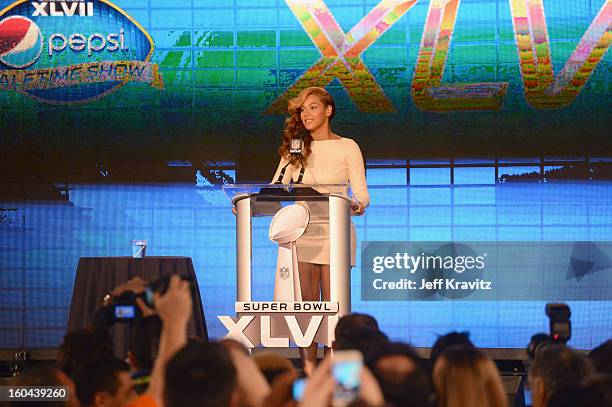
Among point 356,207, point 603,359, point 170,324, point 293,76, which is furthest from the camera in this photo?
point 293,76

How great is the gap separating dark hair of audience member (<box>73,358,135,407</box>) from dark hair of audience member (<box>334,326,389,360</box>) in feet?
2.90

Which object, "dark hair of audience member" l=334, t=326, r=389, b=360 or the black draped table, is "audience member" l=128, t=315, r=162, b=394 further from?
the black draped table

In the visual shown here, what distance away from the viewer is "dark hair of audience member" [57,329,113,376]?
3.93 metres

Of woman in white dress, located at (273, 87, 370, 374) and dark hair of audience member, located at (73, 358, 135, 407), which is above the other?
woman in white dress, located at (273, 87, 370, 374)

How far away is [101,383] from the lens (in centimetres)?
324

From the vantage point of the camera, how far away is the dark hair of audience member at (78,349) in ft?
12.9

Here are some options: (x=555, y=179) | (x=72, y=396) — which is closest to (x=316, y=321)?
(x=72, y=396)

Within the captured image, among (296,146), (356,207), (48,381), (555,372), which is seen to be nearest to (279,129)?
(296,146)

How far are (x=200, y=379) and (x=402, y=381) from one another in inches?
21.3

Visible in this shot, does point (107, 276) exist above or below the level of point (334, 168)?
below

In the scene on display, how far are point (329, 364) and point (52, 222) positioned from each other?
224 inches

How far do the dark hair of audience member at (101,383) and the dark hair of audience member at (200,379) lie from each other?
0.55 m

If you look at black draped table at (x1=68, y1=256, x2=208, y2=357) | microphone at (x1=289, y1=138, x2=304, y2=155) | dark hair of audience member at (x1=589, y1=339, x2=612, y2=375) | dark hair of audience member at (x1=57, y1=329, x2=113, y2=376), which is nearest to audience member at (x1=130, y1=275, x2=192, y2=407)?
dark hair of audience member at (x1=57, y1=329, x2=113, y2=376)

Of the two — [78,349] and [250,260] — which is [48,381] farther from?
[250,260]
